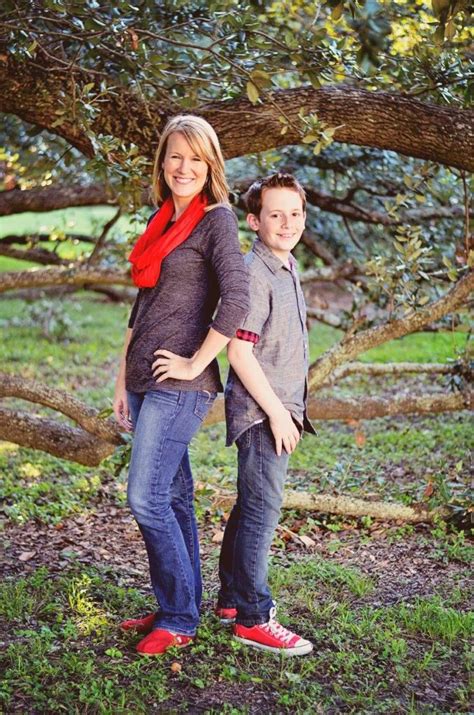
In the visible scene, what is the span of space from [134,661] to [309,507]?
6.82 feet

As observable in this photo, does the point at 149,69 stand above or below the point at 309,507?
above

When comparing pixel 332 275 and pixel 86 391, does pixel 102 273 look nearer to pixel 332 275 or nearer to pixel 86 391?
pixel 332 275

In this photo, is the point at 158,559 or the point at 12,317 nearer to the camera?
the point at 158,559

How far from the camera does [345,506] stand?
5.21 m

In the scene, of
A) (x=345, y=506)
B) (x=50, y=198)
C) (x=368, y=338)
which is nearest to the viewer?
(x=345, y=506)

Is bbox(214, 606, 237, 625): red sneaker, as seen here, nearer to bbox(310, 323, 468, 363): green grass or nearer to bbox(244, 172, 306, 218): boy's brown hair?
bbox(244, 172, 306, 218): boy's brown hair

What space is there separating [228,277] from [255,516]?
3.09 feet

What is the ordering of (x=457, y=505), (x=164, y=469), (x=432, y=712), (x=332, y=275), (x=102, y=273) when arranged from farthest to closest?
1. (x=332, y=275)
2. (x=102, y=273)
3. (x=457, y=505)
4. (x=164, y=469)
5. (x=432, y=712)

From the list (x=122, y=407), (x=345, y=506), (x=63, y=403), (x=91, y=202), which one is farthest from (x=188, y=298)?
(x=91, y=202)

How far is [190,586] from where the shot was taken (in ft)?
11.3

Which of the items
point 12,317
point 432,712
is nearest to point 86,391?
point 12,317

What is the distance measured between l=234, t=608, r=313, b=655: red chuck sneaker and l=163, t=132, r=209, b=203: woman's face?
5.67 feet

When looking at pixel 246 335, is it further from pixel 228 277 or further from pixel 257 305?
pixel 228 277

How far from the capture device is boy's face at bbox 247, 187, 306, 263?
3.34 metres
